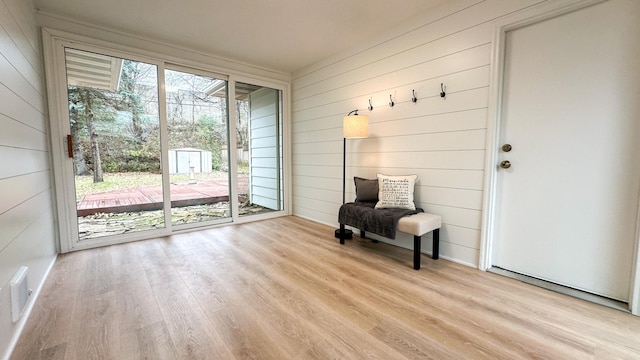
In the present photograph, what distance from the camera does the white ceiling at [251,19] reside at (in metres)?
2.52

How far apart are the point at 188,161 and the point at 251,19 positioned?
202 cm

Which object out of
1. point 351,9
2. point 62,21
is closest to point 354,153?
point 351,9

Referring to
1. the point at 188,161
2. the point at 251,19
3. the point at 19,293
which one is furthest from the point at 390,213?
the point at 188,161

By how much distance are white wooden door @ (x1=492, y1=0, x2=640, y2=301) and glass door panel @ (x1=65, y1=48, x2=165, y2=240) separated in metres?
3.88

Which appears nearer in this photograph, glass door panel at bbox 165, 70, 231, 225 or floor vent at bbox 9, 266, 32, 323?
floor vent at bbox 9, 266, 32, 323

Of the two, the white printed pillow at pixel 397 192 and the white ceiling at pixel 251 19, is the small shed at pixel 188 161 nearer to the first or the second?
the white ceiling at pixel 251 19

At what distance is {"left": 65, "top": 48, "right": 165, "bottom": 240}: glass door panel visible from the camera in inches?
116

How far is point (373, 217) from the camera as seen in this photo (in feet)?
8.70

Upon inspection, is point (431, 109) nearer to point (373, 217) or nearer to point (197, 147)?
point (373, 217)

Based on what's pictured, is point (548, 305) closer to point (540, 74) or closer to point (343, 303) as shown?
point (343, 303)

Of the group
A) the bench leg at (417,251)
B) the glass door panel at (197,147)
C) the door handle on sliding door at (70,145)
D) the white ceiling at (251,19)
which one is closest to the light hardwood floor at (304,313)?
the bench leg at (417,251)

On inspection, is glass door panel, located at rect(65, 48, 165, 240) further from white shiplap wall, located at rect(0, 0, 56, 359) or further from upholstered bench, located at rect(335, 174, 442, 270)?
upholstered bench, located at rect(335, 174, 442, 270)

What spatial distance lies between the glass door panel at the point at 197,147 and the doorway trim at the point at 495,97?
131 inches

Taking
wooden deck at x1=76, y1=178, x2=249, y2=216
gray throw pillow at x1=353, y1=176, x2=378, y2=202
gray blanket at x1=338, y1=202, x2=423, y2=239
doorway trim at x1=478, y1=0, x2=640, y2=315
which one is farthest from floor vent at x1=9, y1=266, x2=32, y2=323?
doorway trim at x1=478, y1=0, x2=640, y2=315
